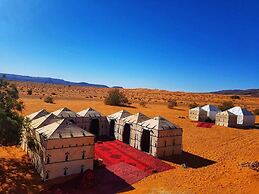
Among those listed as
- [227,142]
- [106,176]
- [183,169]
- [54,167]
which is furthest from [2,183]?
[227,142]

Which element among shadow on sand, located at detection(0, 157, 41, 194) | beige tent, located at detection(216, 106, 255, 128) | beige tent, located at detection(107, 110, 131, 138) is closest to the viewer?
shadow on sand, located at detection(0, 157, 41, 194)

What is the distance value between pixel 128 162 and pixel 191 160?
4.47 meters

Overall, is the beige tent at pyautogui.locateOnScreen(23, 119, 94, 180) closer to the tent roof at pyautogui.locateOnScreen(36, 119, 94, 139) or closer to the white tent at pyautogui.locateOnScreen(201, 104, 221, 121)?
the tent roof at pyautogui.locateOnScreen(36, 119, 94, 139)

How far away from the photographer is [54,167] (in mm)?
13570

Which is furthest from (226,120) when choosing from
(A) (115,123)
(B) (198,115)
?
(A) (115,123)

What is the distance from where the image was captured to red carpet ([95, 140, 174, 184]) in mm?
15007

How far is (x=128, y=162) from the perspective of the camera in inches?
664

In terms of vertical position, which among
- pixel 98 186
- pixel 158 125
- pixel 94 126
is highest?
pixel 158 125

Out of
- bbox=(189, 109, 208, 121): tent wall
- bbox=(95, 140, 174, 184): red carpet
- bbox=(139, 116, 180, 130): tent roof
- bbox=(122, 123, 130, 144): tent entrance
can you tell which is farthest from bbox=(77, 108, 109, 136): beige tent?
bbox=(189, 109, 208, 121): tent wall

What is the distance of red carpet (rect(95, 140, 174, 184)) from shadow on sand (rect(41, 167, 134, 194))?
0.52 meters

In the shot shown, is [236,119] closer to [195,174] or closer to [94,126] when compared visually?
[94,126]

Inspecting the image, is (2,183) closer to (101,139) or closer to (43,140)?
(43,140)

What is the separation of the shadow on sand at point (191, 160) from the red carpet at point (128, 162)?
1284mm

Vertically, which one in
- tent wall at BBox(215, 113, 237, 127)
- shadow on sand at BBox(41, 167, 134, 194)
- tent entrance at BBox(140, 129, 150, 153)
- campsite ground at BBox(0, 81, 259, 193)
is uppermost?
tent wall at BBox(215, 113, 237, 127)
